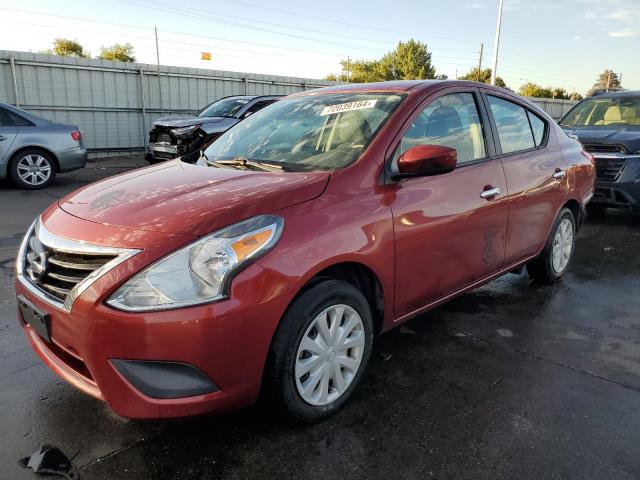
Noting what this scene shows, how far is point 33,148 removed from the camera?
8.56m

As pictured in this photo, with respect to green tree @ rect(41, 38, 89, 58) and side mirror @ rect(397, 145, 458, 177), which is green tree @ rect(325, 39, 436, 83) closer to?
green tree @ rect(41, 38, 89, 58)

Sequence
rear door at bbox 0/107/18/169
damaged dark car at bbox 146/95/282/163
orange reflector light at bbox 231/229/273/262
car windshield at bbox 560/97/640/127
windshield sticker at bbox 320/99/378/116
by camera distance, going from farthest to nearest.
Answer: damaged dark car at bbox 146/95/282/163, rear door at bbox 0/107/18/169, car windshield at bbox 560/97/640/127, windshield sticker at bbox 320/99/378/116, orange reflector light at bbox 231/229/273/262

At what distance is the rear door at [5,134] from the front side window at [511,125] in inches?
303

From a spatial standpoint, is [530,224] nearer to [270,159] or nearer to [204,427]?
[270,159]

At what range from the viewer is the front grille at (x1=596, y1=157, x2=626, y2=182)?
6699 mm

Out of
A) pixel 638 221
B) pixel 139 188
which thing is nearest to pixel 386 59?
pixel 638 221

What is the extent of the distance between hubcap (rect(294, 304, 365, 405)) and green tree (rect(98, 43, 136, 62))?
2952 inches

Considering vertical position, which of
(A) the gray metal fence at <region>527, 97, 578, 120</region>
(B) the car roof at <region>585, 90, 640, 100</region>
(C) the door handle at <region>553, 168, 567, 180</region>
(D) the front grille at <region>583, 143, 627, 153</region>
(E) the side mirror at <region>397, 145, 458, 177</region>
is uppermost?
(A) the gray metal fence at <region>527, 97, 578, 120</region>

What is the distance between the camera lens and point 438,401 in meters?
2.67

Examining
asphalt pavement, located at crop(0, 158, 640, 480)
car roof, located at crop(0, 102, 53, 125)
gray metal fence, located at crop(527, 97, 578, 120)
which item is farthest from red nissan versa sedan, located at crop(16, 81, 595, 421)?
gray metal fence, located at crop(527, 97, 578, 120)

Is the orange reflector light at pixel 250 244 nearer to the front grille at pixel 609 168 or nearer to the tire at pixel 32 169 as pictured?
the front grille at pixel 609 168

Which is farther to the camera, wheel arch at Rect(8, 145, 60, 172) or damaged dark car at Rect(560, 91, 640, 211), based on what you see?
wheel arch at Rect(8, 145, 60, 172)

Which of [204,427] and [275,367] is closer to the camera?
[275,367]

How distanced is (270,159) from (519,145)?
6.40ft
